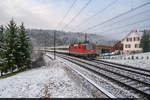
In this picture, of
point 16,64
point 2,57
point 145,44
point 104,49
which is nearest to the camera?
point 2,57

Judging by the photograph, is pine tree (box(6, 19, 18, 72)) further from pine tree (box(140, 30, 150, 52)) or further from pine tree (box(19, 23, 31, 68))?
pine tree (box(140, 30, 150, 52))

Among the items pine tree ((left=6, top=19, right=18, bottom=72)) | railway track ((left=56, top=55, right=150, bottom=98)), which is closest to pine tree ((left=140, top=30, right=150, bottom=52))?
railway track ((left=56, top=55, right=150, bottom=98))

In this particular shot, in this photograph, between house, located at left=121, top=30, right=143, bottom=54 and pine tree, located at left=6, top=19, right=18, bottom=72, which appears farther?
house, located at left=121, top=30, right=143, bottom=54

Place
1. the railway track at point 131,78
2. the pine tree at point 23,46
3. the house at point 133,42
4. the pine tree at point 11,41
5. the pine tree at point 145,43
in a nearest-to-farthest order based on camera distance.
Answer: the railway track at point 131,78 < the pine tree at point 11,41 < the pine tree at point 23,46 < the pine tree at point 145,43 < the house at point 133,42

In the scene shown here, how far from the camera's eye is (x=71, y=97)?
5.48m

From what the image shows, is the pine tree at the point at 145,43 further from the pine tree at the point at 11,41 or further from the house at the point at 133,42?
the pine tree at the point at 11,41

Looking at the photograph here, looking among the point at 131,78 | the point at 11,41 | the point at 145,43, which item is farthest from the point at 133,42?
the point at 11,41

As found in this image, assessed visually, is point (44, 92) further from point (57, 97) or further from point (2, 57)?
point (2, 57)

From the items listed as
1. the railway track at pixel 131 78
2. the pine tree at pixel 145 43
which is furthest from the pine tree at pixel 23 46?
the pine tree at pixel 145 43

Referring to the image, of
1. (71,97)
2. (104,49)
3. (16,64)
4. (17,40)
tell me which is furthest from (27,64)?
(104,49)

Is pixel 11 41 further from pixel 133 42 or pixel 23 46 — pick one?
pixel 133 42

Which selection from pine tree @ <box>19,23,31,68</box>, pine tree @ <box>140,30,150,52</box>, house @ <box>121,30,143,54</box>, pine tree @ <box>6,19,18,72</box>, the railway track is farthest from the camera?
house @ <box>121,30,143,54</box>

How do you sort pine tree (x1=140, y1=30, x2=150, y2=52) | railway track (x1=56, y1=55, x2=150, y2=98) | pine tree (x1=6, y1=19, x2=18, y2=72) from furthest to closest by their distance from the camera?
pine tree (x1=140, y1=30, x2=150, y2=52) → pine tree (x1=6, y1=19, x2=18, y2=72) → railway track (x1=56, y1=55, x2=150, y2=98)

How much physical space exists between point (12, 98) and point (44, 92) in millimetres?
1767
